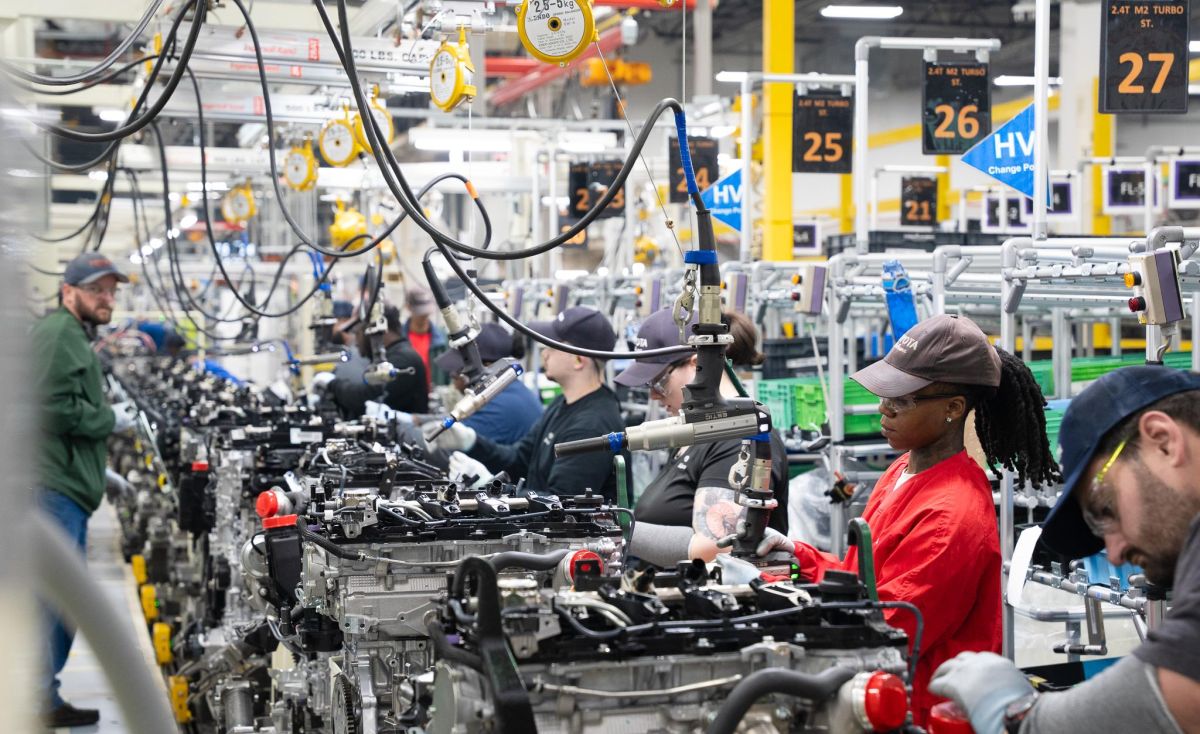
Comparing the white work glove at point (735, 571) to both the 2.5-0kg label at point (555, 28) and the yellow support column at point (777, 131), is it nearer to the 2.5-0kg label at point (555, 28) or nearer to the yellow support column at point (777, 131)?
the 2.5-0kg label at point (555, 28)

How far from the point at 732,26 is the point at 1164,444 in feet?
69.5

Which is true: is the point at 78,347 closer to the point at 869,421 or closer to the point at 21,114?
the point at 869,421

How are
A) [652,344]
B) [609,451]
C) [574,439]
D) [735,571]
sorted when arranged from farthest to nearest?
[574,439] → [652,344] → [609,451] → [735,571]

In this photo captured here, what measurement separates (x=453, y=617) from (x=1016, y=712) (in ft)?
2.71

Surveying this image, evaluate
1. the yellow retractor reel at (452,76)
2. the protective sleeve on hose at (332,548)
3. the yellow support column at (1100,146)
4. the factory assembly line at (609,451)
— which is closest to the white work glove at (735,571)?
the factory assembly line at (609,451)

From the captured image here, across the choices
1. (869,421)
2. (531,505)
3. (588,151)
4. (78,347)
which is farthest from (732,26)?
(531,505)

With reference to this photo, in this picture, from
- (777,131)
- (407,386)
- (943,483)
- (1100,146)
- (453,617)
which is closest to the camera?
(453,617)

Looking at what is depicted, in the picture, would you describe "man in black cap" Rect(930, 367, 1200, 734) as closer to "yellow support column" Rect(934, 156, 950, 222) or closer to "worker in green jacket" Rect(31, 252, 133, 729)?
"worker in green jacket" Rect(31, 252, 133, 729)

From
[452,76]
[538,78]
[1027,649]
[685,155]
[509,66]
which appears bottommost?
[1027,649]

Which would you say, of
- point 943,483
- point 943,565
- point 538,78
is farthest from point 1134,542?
point 538,78

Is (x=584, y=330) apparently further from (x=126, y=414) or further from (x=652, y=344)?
(x=126, y=414)

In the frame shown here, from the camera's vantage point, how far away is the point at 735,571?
2254 millimetres

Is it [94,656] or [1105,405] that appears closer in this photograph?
[94,656]

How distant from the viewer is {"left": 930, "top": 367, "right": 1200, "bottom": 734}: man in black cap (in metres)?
1.60
